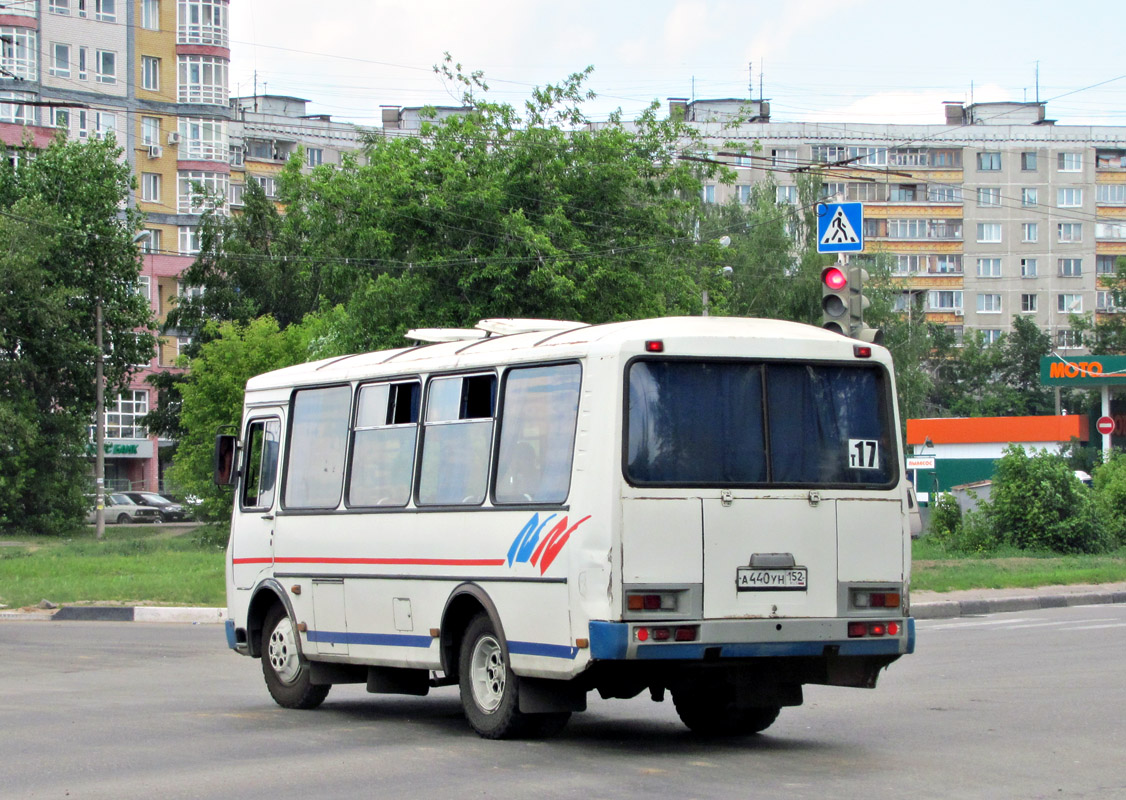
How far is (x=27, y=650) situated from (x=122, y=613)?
505 cm

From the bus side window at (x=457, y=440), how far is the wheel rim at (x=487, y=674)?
3.00 ft

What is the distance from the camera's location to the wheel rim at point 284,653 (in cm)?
1237

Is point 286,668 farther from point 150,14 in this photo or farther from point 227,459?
point 150,14

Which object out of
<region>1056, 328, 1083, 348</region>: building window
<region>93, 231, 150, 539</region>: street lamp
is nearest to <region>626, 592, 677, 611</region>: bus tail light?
<region>93, 231, 150, 539</region>: street lamp

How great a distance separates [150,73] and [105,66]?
2.46 metres

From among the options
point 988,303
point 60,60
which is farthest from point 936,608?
point 988,303

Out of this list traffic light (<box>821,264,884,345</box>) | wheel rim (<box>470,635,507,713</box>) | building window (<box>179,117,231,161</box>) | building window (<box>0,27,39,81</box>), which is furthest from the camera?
building window (<box>179,117,231,161</box>)

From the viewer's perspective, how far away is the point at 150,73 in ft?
254

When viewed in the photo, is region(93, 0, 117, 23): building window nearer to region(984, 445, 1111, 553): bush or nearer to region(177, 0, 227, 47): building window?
region(177, 0, 227, 47): building window

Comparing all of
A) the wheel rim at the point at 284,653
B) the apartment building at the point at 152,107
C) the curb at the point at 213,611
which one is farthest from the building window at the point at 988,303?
the wheel rim at the point at 284,653

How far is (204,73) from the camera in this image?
78.7 metres

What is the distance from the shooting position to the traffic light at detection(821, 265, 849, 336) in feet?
54.3

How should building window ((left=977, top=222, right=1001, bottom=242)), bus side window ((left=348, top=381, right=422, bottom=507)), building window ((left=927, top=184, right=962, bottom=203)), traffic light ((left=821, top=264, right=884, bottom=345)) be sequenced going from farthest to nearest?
building window ((left=977, top=222, right=1001, bottom=242)), building window ((left=927, top=184, right=962, bottom=203)), traffic light ((left=821, top=264, right=884, bottom=345)), bus side window ((left=348, top=381, right=422, bottom=507))

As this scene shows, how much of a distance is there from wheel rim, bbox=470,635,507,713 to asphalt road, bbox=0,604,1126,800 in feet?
0.97
